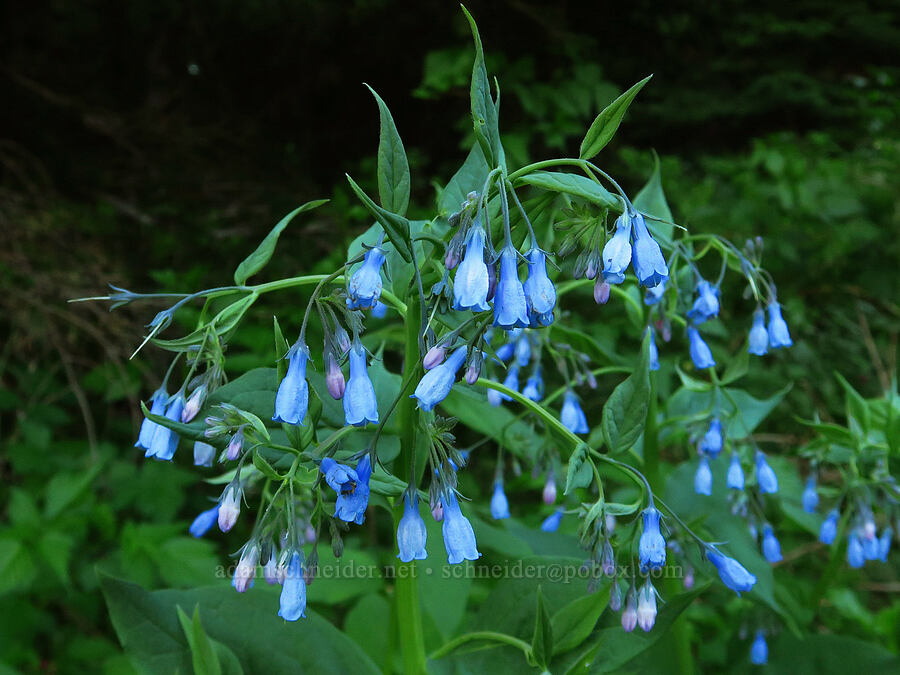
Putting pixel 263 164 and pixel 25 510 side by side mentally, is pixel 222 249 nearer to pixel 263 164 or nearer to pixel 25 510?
pixel 263 164

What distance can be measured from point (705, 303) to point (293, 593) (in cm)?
96

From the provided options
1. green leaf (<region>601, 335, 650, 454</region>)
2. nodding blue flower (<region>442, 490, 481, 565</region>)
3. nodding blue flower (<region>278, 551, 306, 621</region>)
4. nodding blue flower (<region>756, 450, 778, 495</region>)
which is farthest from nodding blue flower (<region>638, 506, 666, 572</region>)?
nodding blue flower (<region>756, 450, 778, 495</region>)

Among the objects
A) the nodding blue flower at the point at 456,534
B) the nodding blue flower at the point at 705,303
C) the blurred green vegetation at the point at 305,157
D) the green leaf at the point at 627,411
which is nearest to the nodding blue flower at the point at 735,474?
the nodding blue flower at the point at 705,303

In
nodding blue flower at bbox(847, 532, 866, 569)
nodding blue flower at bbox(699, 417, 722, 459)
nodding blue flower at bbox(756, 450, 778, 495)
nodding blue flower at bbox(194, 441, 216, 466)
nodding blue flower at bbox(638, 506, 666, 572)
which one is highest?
nodding blue flower at bbox(194, 441, 216, 466)

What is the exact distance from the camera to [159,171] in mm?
4215

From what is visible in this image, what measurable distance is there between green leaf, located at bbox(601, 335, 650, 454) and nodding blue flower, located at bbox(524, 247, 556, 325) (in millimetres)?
293

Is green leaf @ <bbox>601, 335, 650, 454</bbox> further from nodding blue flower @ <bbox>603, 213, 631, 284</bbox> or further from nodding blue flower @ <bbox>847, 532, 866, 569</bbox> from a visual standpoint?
nodding blue flower @ <bbox>847, 532, 866, 569</bbox>

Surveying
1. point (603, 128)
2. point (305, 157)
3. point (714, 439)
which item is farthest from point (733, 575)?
point (305, 157)

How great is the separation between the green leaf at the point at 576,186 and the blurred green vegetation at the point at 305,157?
174cm

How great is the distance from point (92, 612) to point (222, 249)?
5.90 ft

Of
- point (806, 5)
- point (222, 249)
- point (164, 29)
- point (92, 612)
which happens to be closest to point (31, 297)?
point (222, 249)

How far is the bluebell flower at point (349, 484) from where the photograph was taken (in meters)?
0.93

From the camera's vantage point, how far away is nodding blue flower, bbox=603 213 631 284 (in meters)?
0.92

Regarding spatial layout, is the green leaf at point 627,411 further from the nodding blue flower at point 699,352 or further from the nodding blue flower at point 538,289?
the nodding blue flower at point 699,352
